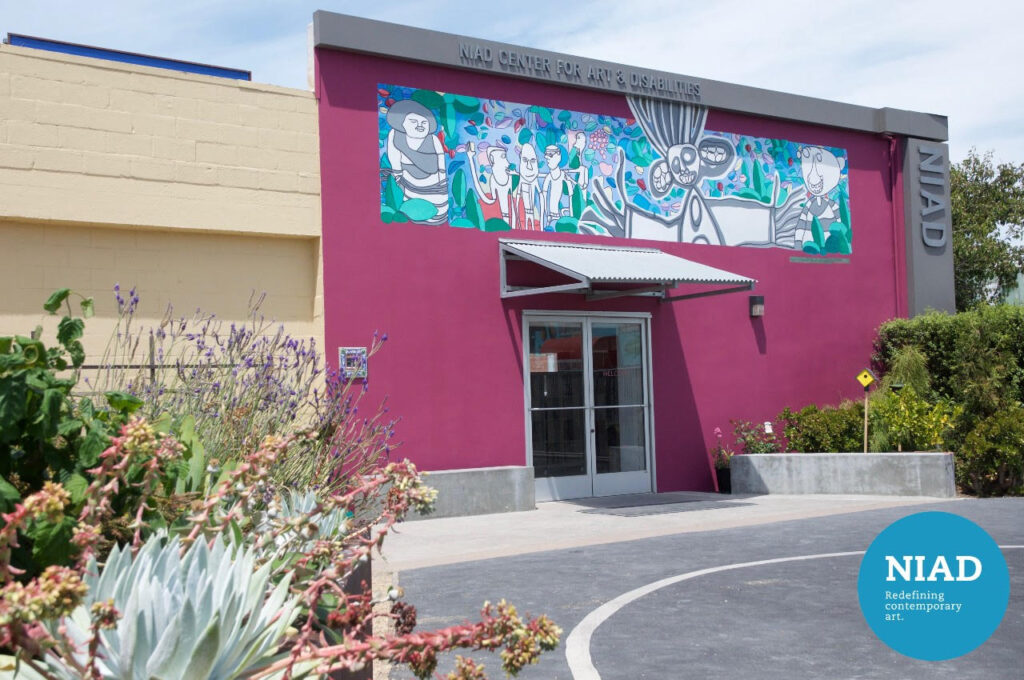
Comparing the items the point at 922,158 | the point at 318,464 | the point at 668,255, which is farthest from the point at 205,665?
the point at 922,158

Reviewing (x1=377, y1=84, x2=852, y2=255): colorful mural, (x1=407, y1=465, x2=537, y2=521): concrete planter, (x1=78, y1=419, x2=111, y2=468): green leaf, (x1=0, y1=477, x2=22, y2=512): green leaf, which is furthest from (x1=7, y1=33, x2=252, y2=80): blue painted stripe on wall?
(x1=0, y1=477, x2=22, y2=512): green leaf

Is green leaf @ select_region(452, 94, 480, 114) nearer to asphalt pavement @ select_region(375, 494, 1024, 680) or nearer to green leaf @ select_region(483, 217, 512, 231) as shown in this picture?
green leaf @ select_region(483, 217, 512, 231)

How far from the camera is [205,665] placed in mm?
2346

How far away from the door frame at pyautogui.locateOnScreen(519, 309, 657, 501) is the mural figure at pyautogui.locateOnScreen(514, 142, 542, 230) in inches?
48.2

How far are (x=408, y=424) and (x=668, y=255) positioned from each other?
4.61m

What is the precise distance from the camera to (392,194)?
41.3 ft

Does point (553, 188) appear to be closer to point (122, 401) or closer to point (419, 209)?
point (419, 209)

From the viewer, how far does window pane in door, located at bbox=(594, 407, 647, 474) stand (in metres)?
14.0

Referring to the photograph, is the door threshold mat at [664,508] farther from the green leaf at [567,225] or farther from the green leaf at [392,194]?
the green leaf at [392,194]

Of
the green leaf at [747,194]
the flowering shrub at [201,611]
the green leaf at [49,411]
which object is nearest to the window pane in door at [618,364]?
the green leaf at [747,194]

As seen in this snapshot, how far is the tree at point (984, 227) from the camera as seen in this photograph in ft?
93.0

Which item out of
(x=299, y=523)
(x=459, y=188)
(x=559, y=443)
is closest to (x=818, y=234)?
(x=559, y=443)

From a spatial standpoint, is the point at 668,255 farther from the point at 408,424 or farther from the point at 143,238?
the point at 143,238

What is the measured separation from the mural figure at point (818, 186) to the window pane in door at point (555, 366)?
477 centimetres
